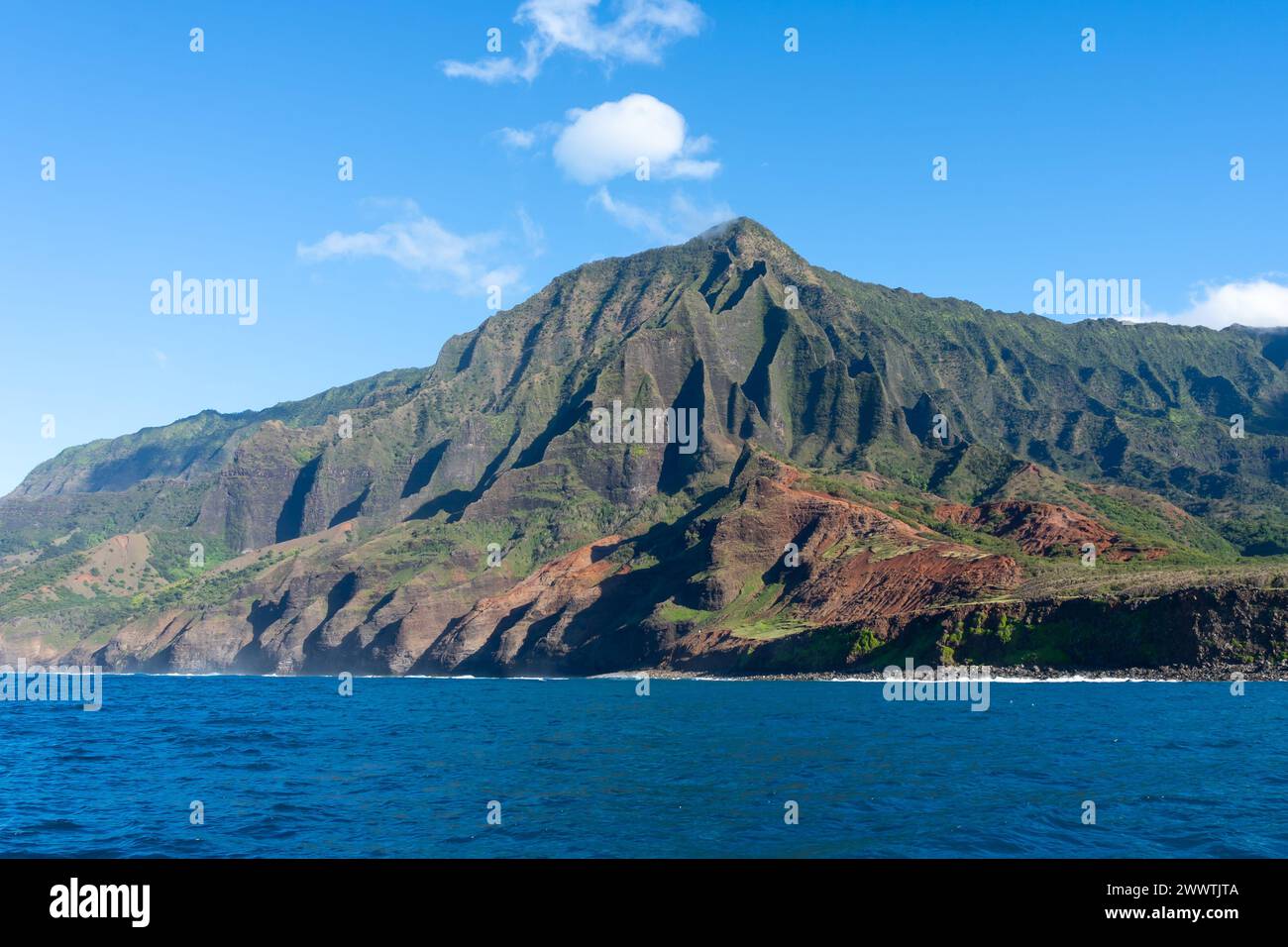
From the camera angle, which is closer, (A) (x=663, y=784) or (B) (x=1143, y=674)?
(A) (x=663, y=784)

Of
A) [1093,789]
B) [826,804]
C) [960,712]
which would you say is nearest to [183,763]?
[826,804]

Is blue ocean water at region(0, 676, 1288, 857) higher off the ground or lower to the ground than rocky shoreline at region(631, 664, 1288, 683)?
higher

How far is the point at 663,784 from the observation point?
62.0 m

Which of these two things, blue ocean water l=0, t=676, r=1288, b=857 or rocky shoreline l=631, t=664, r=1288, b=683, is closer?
blue ocean water l=0, t=676, r=1288, b=857

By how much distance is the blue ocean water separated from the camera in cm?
4512

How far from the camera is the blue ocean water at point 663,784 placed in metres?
45.1

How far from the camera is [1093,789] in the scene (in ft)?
189

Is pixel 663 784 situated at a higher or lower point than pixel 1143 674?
higher
